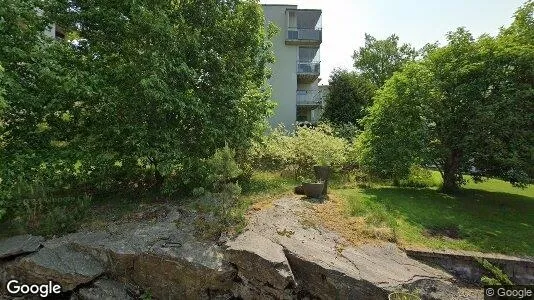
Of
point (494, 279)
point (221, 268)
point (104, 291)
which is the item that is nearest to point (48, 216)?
point (104, 291)

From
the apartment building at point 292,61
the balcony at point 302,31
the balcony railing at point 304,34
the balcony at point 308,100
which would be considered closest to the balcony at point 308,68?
the apartment building at point 292,61

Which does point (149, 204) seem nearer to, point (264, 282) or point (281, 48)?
point (264, 282)

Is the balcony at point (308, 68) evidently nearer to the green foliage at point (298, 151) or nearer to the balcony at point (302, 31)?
the balcony at point (302, 31)

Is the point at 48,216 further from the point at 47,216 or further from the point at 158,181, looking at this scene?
the point at 158,181

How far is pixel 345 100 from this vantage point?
27.3 m

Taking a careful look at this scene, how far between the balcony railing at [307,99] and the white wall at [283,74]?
731 millimetres

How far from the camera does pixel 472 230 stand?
9.57m

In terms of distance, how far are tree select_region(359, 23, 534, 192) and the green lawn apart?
43.0 inches

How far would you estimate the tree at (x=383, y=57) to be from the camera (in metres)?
41.6

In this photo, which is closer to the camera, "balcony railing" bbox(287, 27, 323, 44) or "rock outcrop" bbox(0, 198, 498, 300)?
"rock outcrop" bbox(0, 198, 498, 300)

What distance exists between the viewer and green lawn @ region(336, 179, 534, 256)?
8586 mm

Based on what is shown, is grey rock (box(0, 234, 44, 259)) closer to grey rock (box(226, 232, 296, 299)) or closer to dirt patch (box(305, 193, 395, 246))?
grey rock (box(226, 232, 296, 299))

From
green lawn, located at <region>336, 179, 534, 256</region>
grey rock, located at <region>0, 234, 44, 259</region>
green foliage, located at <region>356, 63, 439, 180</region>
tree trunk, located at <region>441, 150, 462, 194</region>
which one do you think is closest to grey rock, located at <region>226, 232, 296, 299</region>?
green lawn, located at <region>336, 179, 534, 256</region>

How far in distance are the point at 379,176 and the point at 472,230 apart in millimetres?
6307
